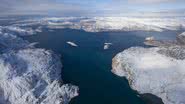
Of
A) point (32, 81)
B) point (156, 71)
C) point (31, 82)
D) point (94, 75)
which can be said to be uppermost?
point (156, 71)

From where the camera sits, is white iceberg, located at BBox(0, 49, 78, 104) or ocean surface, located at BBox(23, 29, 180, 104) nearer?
white iceberg, located at BBox(0, 49, 78, 104)

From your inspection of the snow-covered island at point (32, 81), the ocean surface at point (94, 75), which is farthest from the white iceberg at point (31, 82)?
the ocean surface at point (94, 75)

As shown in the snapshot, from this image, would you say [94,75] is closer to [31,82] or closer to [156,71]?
[156,71]

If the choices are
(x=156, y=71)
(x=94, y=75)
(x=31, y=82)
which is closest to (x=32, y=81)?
(x=31, y=82)

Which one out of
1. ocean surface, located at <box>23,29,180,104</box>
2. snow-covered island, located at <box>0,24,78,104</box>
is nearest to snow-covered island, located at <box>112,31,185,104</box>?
ocean surface, located at <box>23,29,180,104</box>

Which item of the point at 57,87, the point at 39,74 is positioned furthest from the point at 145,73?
the point at 39,74

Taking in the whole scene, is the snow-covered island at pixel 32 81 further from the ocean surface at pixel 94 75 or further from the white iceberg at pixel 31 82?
the ocean surface at pixel 94 75

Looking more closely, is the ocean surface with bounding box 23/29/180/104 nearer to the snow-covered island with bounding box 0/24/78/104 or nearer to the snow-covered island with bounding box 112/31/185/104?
the snow-covered island with bounding box 0/24/78/104

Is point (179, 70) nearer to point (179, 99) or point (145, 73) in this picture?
point (145, 73)
